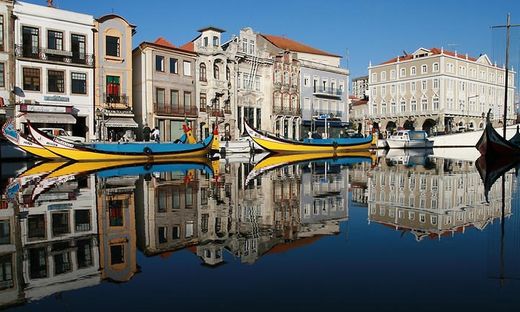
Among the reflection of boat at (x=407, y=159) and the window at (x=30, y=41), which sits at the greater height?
the window at (x=30, y=41)

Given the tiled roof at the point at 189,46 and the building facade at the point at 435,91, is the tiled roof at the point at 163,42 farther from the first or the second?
the building facade at the point at 435,91

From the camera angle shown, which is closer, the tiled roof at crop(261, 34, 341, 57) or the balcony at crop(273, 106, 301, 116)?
the balcony at crop(273, 106, 301, 116)

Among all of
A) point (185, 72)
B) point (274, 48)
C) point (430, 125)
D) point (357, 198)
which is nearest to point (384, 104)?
point (430, 125)

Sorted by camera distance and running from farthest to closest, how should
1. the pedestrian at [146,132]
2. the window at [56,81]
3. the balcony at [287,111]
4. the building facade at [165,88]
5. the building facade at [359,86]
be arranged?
1. the building facade at [359,86]
2. the balcony at [287,111]
3. the building facade at [165,88]
4. the pedestrian at [146,132]
5. the window at [56,81]

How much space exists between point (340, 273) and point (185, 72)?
124ft

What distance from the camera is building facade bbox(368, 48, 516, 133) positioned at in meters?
68.5

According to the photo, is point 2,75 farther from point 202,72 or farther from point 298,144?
point 298,144

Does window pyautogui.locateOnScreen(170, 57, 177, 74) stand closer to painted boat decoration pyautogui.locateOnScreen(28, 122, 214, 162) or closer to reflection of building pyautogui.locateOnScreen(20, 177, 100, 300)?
painted boat decoration pyautogui.locateOnScreen(28, 122, 214, 162)

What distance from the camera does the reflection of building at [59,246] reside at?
4.57m

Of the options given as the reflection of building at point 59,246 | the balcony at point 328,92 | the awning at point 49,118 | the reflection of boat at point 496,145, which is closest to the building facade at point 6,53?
the awning at point 49,118

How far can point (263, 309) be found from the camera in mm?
3738

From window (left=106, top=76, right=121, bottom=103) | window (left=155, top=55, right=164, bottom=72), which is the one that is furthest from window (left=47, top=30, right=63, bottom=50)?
window (left=155, top=55, right=164, bottom=72)

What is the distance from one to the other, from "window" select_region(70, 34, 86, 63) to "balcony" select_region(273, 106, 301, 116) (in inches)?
882

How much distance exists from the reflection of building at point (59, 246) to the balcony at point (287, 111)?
131 ft
